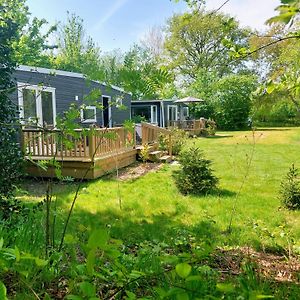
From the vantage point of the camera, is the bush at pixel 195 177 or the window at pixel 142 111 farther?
the window at pixel 142 111

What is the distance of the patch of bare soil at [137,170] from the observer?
8.29 m

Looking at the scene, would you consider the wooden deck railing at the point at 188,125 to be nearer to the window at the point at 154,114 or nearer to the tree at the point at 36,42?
the window at the point at 154,114

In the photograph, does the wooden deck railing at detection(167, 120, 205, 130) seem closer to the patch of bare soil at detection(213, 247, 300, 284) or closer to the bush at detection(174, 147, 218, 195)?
the bush at detection(174, 147, 218, 195)

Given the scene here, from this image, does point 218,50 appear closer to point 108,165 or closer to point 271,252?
point 108,165

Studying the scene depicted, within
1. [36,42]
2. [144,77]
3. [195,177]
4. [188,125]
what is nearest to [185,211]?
[195,177]

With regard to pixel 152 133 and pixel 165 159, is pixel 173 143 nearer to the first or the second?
pixel 152 133

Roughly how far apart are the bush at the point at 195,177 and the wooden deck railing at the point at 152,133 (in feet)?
14.5

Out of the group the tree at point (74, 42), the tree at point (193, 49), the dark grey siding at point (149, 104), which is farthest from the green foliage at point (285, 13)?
the tree at point (193, 49)

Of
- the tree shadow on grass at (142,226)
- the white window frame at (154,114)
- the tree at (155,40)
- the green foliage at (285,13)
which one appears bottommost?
the tree shadow on grass at (142,226)

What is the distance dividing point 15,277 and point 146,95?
1188 mm

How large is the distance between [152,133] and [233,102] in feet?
57.1

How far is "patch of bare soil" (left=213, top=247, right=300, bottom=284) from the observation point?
8.00ft

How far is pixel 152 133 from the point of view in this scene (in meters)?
11.5

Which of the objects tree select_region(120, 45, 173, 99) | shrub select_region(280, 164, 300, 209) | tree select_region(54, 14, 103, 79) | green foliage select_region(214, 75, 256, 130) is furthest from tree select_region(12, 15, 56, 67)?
tree select_region(120, 45, 173, 99)
